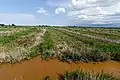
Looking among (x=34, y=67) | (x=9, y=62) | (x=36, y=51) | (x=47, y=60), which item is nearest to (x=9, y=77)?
(x=34, y=67)

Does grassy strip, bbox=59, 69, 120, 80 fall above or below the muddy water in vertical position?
above

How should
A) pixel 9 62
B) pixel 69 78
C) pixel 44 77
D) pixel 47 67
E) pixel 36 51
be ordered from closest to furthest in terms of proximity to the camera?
pixel 69 78 < pixel 44 77 < pixel 47 67 < pixel 9 62 < pixel 36 51

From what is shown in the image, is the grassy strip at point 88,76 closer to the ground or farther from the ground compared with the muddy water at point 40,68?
farther from the ground

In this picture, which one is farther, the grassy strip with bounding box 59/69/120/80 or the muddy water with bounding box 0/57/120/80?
the muddy water with bounding box 0/57/120/80

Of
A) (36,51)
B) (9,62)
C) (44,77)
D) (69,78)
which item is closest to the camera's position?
(69,78)

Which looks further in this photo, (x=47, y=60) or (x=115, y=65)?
(x=47, y=60)

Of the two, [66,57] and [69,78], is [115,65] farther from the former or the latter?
[69,78]

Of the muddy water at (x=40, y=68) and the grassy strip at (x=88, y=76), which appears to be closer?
the grassy strip at (x=88, y=76)

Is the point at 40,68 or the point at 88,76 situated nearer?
Answer: the point at 88,76
